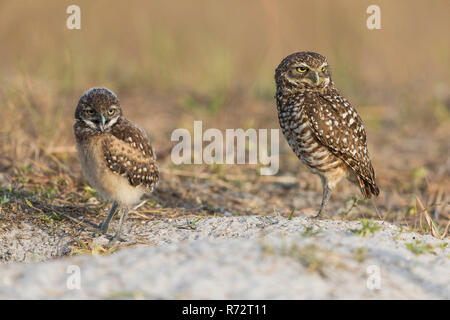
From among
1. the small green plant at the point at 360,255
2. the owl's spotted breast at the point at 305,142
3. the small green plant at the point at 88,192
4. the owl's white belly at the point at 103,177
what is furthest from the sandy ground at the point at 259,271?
the small green plant at the point at 88,192

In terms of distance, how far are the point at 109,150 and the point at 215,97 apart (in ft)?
12.4

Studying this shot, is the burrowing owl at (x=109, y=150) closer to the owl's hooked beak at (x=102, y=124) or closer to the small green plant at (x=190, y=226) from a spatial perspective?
the owl's hooked beak at (x=102, y=124)

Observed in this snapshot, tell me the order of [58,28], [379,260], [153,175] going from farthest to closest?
1. [58,28]
2. [153,175]
3. [379,260]

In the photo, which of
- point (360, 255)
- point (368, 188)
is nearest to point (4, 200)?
point (360, 255)

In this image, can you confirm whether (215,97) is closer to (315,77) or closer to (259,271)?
(315,77)

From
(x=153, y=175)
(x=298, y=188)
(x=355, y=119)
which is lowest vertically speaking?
(x=298, y=188)

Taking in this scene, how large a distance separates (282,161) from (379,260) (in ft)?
12.6

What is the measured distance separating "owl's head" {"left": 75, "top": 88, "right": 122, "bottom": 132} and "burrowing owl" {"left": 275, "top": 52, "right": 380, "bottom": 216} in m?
1.51

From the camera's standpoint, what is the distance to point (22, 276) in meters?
2.91

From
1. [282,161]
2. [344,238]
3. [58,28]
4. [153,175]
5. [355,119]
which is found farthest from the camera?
[58,28]

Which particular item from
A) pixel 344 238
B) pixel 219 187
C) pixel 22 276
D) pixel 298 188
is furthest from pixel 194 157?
pixel 22 276

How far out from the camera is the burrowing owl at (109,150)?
402 cm

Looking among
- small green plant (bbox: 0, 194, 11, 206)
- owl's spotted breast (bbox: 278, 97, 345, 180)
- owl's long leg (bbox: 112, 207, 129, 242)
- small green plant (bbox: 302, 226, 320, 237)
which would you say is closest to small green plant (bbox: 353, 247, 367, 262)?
small green plant (bbox: 302, 226, 320, 237)

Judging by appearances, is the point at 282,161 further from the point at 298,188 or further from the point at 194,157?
the point at 194,157
